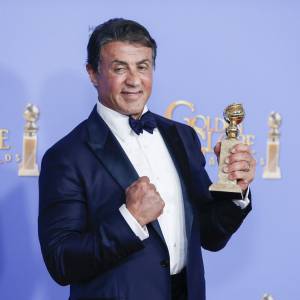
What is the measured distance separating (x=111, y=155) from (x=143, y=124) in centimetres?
12

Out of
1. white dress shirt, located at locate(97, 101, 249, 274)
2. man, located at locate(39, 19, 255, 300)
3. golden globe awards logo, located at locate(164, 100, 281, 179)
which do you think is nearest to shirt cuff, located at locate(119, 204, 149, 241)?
man, located at locate(39, 19, 255, 300)

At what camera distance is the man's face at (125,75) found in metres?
1.26

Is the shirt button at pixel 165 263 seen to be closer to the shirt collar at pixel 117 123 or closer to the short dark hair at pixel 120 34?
the shirt collar at pixel 117 123

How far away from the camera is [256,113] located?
198 centimetres

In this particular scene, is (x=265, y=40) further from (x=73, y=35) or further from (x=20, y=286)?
(x=20, y=286)

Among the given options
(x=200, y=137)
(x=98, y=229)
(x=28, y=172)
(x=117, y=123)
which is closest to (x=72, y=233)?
(x=98, y=229)

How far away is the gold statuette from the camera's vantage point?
199 cm

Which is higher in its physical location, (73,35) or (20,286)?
(73,35)

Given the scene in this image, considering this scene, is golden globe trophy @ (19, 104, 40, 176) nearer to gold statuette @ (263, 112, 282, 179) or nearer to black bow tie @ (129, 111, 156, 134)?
black bow tie @ (129, 111, 156, 134)

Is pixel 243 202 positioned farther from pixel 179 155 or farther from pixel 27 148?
pixel 27 148

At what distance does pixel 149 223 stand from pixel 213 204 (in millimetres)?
198

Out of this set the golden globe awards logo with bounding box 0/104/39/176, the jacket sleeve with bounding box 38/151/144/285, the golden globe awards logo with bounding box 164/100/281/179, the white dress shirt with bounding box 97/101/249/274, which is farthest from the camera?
the golden globe awards logo with bounding box 164/100/281/179

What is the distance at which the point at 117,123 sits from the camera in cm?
129

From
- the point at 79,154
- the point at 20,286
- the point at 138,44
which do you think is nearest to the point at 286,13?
the point at 138,44
